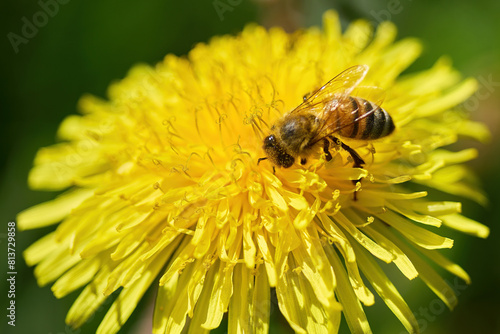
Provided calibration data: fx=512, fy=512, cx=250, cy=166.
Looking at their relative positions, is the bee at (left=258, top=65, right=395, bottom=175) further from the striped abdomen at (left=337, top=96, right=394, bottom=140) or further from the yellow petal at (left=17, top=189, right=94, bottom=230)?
the yellow petal at (left=17, top=189, right=94, bottom=230)

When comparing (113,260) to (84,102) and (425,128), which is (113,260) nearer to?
(84,102)

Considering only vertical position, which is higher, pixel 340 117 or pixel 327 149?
pixel 340 117

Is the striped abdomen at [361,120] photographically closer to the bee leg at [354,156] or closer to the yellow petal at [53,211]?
the bee leg at [354,156]

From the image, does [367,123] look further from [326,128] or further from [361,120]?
[326,128]

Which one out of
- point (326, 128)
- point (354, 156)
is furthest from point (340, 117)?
point (354, 156)

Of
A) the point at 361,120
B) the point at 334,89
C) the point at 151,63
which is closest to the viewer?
the point at 361,120

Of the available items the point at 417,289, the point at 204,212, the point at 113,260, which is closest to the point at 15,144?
the point at 113,260
